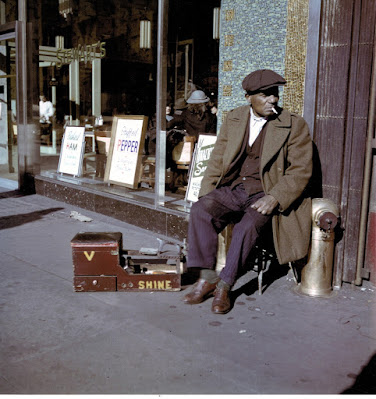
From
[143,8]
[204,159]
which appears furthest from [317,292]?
[143,8]

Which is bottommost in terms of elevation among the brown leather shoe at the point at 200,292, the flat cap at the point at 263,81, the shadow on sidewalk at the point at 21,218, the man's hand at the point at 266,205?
the shadow on sidewalk at the point at 21,218

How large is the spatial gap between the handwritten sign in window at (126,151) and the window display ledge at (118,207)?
1.14 feet

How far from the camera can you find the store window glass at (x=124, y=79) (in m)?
7.07

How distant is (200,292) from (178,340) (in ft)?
2.40

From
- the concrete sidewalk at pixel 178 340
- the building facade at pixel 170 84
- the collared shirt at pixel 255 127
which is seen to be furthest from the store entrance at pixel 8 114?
the collared shirt at pixel 255 127

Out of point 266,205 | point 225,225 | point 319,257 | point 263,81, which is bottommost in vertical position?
point 319,257

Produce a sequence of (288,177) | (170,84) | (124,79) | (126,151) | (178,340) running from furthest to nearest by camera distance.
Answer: (124,79) < (126,151) < (170,84) < (288,177) < (178,340)

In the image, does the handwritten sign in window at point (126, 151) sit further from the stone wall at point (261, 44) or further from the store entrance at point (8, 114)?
the store entrance at point (8, 114)

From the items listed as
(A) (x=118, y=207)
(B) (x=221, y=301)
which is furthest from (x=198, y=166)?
(B) (x=221, y=301)

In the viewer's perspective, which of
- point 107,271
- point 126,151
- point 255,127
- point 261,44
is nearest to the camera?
point 107,271

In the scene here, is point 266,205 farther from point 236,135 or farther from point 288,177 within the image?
point 236,135

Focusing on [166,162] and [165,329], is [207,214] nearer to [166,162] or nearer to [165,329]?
[165,329]

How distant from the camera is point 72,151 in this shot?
845 cm

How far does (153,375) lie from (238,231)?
1.36 m
